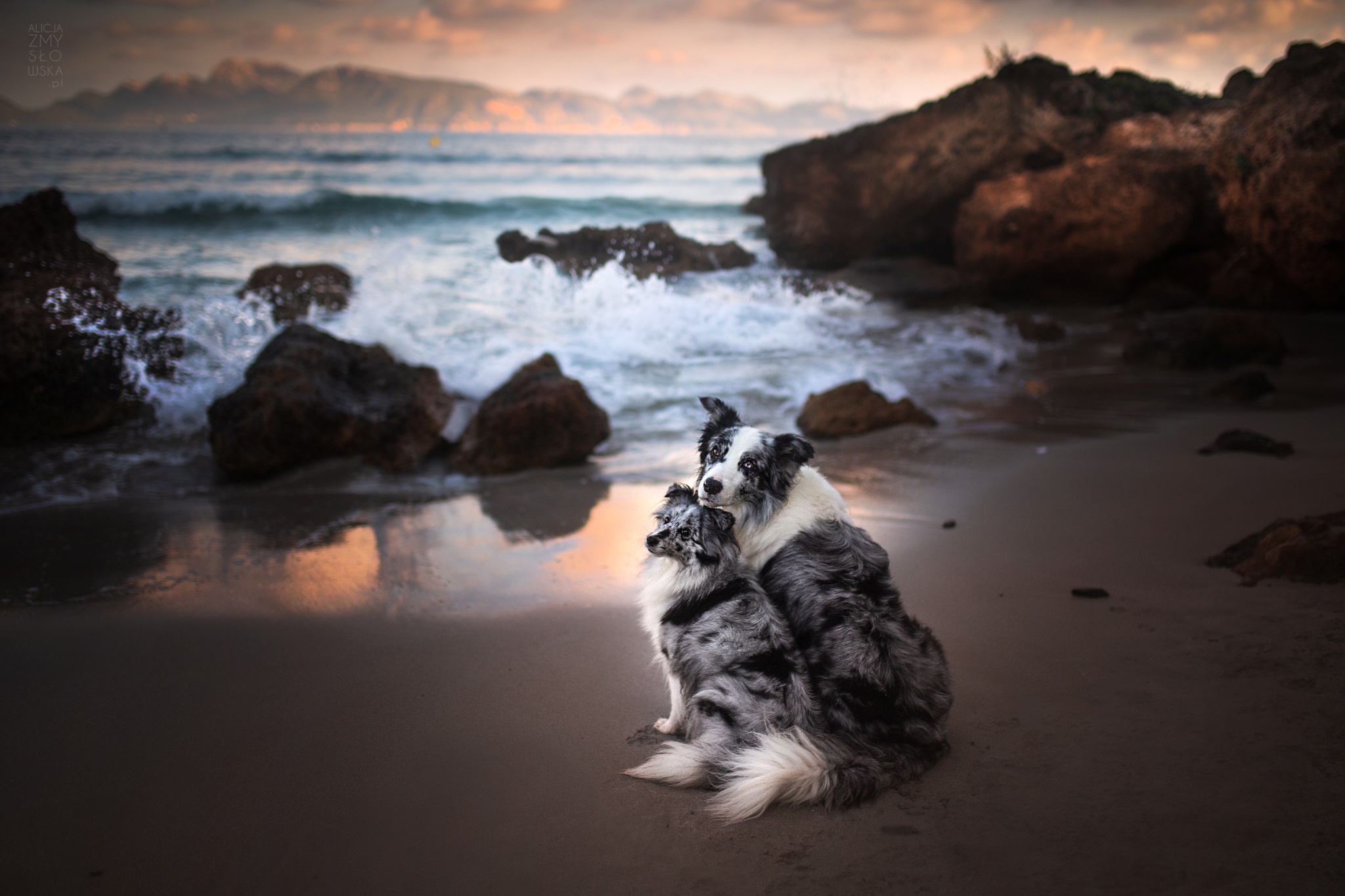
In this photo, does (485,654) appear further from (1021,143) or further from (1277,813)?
(1021,143)

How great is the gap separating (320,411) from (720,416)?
4.68 meters

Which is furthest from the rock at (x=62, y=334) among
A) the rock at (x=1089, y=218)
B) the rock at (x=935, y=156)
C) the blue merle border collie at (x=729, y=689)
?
the rock at (x=1089, y=218)

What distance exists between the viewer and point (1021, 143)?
12336mm

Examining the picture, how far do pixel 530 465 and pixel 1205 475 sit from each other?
497 cm

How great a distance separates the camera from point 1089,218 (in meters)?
11.0

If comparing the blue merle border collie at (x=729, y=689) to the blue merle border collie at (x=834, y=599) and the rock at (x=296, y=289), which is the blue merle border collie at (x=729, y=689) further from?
the rock at (x=296, y=289)

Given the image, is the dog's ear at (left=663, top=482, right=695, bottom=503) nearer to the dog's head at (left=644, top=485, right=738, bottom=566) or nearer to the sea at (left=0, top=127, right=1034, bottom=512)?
the dog's head at (left=644, top=485, right=738, bottom=566)

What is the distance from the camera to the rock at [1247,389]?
7047 millimetres

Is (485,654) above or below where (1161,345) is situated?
below

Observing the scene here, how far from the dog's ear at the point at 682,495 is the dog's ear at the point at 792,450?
0.35 meters

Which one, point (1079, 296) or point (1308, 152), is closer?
point (1308, 152)

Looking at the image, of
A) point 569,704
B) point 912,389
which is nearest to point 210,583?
point 569,704

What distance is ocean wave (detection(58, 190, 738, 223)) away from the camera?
1658cm

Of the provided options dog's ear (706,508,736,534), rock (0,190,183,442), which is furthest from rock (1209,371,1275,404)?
rock (0,190,183,442)
